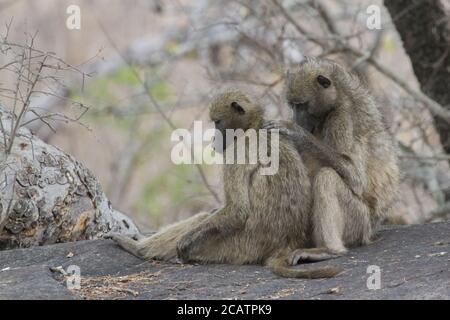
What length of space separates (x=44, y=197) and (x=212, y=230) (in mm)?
1487

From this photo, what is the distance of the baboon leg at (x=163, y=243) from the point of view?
6035 millimetres

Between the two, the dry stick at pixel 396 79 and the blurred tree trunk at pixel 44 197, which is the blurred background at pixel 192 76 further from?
the blurred tree trunk at pixel 44 197

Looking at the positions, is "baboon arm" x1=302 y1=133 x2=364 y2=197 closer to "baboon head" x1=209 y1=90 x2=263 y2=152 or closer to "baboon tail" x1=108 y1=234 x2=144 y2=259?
"baboon head" x1=209 y1=90 x2=263 y2=152

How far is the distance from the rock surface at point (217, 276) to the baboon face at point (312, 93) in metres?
1.05

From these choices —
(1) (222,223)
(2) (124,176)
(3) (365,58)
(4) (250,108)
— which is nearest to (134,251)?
(1) (222,223)

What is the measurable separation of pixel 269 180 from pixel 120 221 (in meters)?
1.99

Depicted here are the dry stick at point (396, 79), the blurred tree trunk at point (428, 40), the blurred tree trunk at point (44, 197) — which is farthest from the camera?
the blurred tree trunk at point (428, 40)

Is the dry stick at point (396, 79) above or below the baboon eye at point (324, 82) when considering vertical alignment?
above

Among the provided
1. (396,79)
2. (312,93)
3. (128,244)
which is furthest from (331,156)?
(396,79)

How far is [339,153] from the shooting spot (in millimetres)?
6055

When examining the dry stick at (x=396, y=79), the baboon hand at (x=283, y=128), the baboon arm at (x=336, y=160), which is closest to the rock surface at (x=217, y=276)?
the baboon arm at (x=336, y=160)

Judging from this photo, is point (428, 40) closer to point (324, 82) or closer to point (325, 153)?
point (324, 82)

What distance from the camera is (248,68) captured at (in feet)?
31.7
